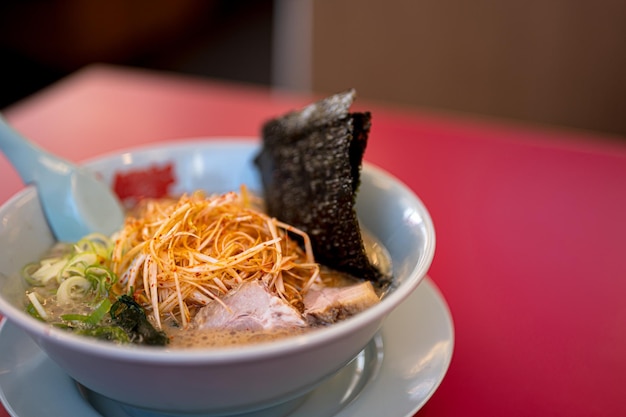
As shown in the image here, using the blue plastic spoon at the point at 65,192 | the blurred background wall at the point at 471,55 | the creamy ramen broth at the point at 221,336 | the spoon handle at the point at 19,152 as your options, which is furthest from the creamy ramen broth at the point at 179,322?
the blurred background wall at the point at 471,55

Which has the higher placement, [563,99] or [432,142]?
[432,142]

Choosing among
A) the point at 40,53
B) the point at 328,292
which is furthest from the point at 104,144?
the point at 40,53

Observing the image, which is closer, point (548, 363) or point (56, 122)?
point (548, 363)

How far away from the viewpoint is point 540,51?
2639mm

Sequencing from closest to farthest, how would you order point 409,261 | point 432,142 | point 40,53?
1. point 409,261
2. point 432,142
3. point 40,53

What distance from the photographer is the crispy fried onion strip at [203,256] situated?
789 mm

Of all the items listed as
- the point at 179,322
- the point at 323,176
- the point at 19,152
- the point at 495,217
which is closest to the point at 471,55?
the point at 495,217

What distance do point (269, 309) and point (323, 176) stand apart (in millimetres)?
273

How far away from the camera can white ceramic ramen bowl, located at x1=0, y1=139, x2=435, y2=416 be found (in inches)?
22.0

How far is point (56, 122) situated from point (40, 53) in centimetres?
249

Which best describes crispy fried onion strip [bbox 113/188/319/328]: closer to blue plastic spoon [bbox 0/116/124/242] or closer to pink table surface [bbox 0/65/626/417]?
blue plastic spoon [bbox 0/116/124/242]

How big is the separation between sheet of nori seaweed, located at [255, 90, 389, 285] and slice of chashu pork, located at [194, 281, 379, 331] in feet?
0.31

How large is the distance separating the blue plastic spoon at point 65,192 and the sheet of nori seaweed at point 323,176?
0.90 feet

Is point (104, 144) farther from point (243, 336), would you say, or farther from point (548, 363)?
point (548, 363)
